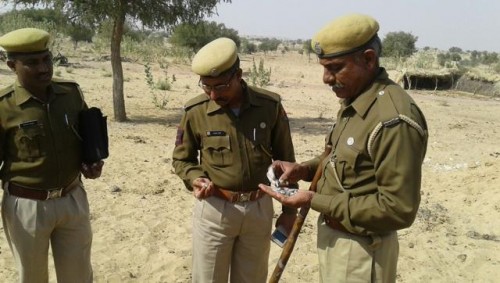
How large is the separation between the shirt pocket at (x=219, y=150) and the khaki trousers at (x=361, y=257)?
825 millimetres

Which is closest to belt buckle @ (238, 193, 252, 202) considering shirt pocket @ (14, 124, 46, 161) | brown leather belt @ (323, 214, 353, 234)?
brown leather belt @ (323, 214, 353, 234)

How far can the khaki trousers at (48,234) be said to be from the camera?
2.74 meters

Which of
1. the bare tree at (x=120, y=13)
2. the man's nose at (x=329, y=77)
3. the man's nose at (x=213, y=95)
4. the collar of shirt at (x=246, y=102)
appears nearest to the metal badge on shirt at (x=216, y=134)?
the collar of shirt at (x=246, y=102)

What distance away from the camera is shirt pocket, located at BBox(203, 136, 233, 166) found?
2.72 meters

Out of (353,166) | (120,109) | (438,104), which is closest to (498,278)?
(353,166)

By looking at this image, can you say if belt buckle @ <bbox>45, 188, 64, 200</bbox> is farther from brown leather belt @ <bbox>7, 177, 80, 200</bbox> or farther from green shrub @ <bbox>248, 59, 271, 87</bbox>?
green shrub @ <bbox>248, 59, 271, 87</bbox>

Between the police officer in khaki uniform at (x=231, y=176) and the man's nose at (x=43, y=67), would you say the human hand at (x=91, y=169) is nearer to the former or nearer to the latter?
the police officer in khaki uniform at (x=231, y=176)

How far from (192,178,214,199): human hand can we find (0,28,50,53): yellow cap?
122 centimetres

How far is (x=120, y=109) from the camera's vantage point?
10.1 meters

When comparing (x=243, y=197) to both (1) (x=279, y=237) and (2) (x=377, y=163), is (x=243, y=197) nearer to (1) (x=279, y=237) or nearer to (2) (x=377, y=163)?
(1) (x=279, y=237)

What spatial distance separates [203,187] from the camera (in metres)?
2.67

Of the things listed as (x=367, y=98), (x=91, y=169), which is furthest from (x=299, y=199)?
(x=91, y=169)

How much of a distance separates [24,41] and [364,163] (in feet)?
6.66

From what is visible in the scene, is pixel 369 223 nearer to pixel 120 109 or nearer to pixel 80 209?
pixel 80 209
